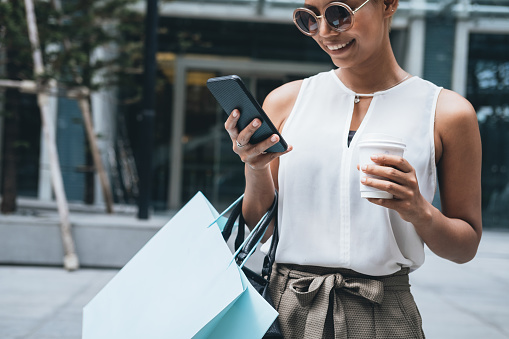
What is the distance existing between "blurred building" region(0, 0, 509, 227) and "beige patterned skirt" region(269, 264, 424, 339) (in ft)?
32.0

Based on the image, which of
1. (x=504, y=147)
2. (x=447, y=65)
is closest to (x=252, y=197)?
(x=447, y=65)

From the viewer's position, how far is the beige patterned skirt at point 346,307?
1.23 meters

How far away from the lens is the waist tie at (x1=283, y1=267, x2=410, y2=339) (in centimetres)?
122

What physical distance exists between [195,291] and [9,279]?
5092 mm

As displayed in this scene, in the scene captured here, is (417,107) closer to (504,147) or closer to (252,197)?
(252,197)

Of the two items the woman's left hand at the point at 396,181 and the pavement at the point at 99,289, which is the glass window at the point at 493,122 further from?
the woman's left hand at the point at 396,181

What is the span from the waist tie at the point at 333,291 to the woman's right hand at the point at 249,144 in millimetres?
284

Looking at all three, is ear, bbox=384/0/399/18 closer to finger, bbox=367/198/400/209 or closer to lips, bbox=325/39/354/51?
lips, bbox=325/39/354/51

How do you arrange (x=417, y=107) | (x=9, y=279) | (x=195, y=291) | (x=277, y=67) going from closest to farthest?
(x=195, y=291)
(x=417, y=107)
(x=9, y=279)
(x=277, y=67)

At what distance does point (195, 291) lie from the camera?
1.17m

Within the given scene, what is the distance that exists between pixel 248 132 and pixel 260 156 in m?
0.10

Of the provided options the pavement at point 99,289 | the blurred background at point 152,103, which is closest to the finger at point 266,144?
the pavement at point 99,289

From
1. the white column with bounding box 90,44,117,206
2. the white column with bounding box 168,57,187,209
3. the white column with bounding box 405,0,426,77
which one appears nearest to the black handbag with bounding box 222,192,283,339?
the white column with bounding box 90,44,117,206

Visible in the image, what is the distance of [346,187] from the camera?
1.25 m
